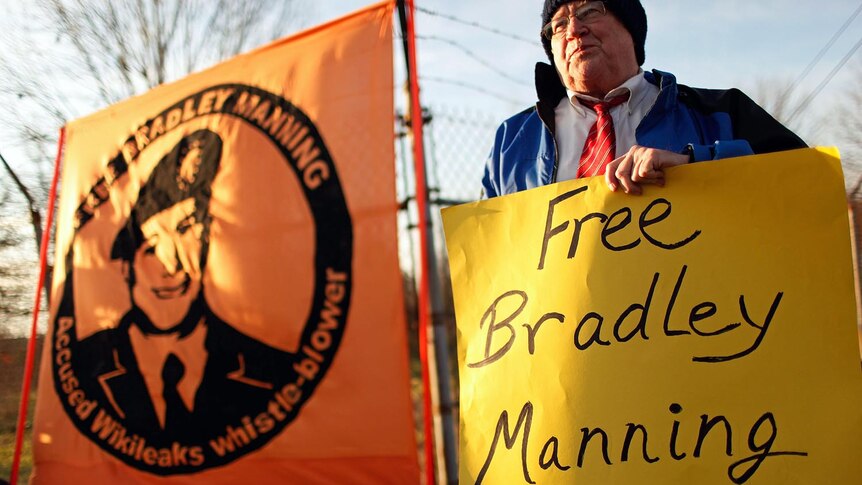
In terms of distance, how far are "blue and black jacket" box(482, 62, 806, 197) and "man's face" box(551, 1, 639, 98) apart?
8 cm

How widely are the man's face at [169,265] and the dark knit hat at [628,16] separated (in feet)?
5.33

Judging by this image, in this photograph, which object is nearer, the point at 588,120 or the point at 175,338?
the point at 588,120

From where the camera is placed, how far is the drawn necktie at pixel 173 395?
2701 millimetres

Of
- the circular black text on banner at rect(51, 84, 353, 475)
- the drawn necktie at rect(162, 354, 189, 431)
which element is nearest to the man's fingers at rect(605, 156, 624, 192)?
the circular black text on banner at rect(51, 84, 353, 475)

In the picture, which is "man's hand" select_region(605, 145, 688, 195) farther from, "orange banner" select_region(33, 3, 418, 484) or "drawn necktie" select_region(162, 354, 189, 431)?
"drawn necktie" select_region(162, 354, 189, 431)

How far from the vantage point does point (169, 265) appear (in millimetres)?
2844

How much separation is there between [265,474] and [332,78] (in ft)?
4.27

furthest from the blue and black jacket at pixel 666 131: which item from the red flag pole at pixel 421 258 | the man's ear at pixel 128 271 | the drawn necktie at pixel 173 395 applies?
the man's ear at pixel 128 271

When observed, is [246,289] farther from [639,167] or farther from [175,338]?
[639,167]

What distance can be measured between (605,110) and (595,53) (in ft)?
0.37

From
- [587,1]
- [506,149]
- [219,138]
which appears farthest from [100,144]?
[587,1]

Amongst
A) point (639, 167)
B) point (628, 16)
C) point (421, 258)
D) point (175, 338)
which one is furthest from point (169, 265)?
point (639, 167)

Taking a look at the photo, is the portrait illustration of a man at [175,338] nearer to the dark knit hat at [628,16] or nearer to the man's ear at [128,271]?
the man's ear at [128,271]

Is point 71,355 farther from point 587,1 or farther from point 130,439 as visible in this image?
point 587,1
